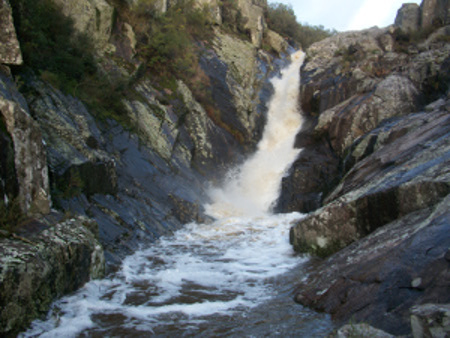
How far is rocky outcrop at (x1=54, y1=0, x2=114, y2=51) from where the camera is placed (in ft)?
48.6

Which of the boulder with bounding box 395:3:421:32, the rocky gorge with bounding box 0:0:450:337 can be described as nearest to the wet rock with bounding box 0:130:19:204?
the rocky gorge with bounding box 0:0:450:337

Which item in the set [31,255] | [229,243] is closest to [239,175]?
[229,243]

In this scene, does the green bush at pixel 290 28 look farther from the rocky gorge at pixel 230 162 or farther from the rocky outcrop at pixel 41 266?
the rocky outcrop at pixel 41 266

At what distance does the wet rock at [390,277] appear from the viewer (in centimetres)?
362

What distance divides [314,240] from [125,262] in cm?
402

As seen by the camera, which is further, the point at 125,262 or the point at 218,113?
the point at 218,113

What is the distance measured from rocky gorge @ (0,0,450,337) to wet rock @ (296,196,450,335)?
0.02m

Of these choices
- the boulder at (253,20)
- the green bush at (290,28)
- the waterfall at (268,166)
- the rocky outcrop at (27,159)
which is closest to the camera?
the rocky outcrop at (27,159)

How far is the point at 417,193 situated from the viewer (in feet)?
20.7

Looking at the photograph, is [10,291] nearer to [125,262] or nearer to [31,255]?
[31,255]

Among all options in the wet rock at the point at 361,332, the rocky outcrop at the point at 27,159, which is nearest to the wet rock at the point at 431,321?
the wet rock at the point at 361,332

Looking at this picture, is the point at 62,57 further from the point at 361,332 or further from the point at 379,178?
the point at 361,332

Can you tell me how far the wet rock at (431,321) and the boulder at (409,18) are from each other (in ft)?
84.9

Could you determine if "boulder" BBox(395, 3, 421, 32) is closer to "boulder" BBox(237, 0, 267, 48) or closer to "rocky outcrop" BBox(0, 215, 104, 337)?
"boulder" BBox(237, 0, 267, 48)
